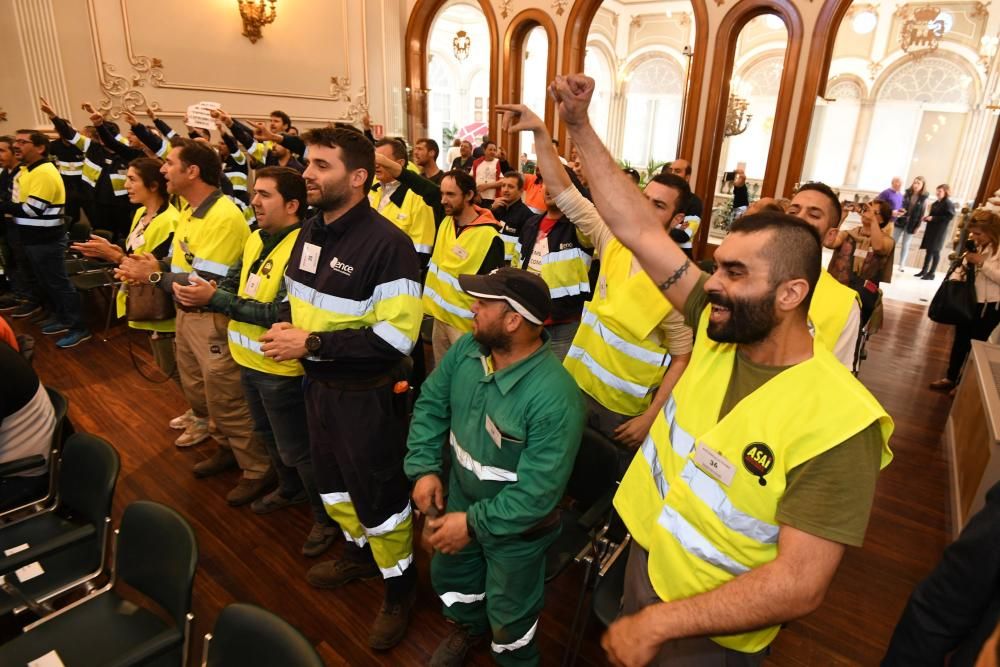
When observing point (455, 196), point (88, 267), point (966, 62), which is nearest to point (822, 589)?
point (455, 196)

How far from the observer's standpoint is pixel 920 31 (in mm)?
12086

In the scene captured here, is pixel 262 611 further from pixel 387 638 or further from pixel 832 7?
pixel 832 7

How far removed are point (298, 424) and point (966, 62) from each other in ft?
54.0

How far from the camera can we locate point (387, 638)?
87.0 inches

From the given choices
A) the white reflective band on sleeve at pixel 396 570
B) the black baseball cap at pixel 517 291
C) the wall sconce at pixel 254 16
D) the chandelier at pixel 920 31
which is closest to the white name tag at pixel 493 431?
the black baseball cap at pixel 517 291

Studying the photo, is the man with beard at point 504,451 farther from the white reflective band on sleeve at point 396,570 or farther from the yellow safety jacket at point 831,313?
the yellow safety jacket at point 831,313

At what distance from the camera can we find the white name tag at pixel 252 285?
248 centimetres

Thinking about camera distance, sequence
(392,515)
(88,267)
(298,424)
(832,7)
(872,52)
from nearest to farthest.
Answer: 1. (392,515)
2. (298,424)
3. (88,267)
4. (832,7)
5. (872,52)

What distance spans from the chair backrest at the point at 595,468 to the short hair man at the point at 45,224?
4.96 metres

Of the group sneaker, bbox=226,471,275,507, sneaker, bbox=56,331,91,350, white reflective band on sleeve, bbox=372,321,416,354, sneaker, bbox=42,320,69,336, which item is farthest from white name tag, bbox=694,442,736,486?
sneaker, bbox=42,320,69,336

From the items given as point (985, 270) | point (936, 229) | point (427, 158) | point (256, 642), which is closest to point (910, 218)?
point (936, 229)

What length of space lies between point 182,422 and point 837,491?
394cm

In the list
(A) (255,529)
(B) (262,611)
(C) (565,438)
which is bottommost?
(A) (255,529)

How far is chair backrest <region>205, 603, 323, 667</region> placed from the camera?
1.27 metres
